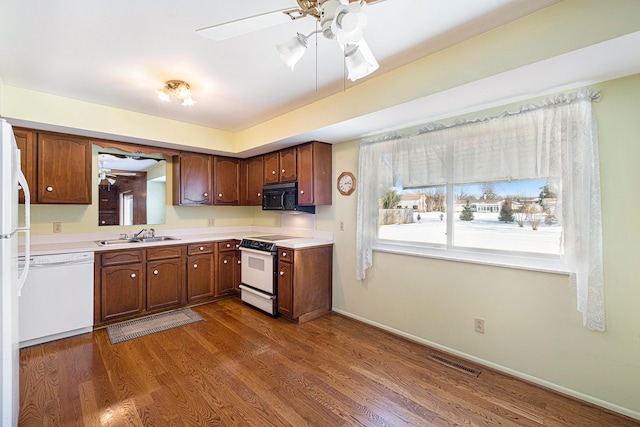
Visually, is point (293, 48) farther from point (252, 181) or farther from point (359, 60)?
point (252, 181)

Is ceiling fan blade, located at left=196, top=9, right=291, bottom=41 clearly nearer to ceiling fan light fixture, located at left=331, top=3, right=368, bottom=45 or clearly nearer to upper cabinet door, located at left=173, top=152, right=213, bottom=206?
ceiling fan light fixture, located at left=331, top=3, right=368, bottom=45

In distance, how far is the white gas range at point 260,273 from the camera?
3492 mm

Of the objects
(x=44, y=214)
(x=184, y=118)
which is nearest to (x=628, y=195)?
(x=184, y=118)

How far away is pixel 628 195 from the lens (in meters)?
1.85

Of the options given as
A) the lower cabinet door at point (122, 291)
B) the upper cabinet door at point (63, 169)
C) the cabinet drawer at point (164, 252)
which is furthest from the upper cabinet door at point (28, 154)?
the cabinet drawer at point (164, 252)

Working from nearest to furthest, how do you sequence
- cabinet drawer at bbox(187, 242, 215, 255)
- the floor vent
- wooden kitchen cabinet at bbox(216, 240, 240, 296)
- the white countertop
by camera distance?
the floor vent
the white countertop
cabinet drawer at bbox(187, 242, 215, 255)
wooden kitchen cabinet at bbox(216, 240, 240, 296)

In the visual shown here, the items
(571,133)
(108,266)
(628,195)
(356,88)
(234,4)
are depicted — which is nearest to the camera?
(234,4)

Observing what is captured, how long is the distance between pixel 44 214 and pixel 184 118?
190 cm

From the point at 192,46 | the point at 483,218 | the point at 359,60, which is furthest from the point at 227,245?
the point at 359,60

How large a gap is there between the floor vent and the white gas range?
1825 millimetres

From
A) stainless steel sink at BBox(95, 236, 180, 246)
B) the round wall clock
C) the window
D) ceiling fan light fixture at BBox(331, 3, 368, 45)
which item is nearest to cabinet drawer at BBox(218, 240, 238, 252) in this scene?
stainless steel sink at BBox(95, 236, 180, 246)

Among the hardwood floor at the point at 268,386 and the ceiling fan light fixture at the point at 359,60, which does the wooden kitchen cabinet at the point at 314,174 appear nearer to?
the hardwood floor at the point at 268,386

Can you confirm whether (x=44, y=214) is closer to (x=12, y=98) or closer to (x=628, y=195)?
(x=12, y=98)

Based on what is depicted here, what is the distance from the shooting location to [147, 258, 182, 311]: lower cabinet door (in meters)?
3.53
